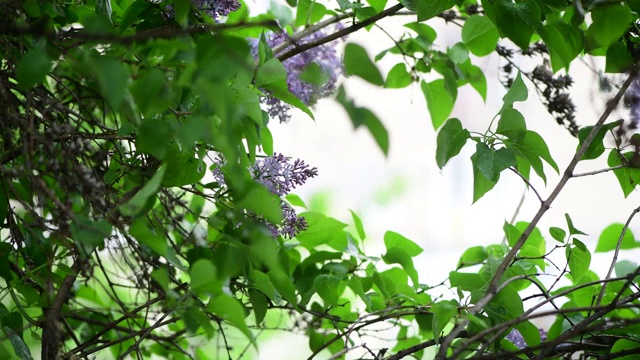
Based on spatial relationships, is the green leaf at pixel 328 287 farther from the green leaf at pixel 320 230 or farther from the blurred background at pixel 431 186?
the blurred background at pixel 431 186

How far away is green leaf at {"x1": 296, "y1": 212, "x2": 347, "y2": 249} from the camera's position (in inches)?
21.2

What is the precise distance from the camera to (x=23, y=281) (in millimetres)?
440

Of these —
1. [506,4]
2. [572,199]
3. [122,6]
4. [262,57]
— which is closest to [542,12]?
[506,4]

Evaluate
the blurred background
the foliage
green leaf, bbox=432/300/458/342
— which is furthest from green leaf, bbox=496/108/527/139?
the blurred background

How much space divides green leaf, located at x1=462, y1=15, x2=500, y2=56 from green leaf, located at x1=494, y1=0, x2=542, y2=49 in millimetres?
144

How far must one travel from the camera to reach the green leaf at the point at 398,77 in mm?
606

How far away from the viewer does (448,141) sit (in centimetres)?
44

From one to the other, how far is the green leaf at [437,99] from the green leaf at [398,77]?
1.1 inches

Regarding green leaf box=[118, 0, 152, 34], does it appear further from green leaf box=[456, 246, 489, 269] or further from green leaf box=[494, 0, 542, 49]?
green leaf box=[456, 246, 489, 269]

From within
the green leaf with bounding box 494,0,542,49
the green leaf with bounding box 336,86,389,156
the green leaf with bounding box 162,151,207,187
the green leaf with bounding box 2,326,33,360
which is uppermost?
the green leaf with bounding box 494,0,542,49

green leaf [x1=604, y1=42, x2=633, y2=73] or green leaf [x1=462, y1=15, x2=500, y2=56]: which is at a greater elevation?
green leaf [x1=462, y1=15, x2=500, y2=56]

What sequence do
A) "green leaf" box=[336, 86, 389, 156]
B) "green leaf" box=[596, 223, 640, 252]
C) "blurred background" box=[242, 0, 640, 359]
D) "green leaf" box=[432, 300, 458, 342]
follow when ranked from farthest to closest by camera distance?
"blurred background" box=[242, 0, 640, 359] < "green leaf" box=[596, 223, 640, 252] < "green leaf" box=[432, 300, 458, 342] < "green leaf" box=[336, 86, 389, 156]

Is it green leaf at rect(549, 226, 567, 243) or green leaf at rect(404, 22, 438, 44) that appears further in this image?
green leaf at rect(404, 22, 438, 44)

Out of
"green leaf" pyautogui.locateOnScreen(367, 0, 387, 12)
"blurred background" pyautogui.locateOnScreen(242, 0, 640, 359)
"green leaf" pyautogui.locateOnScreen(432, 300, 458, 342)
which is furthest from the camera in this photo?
"blurred background" pyautogui.locateOnScreen(242, 0, 640, 359)
